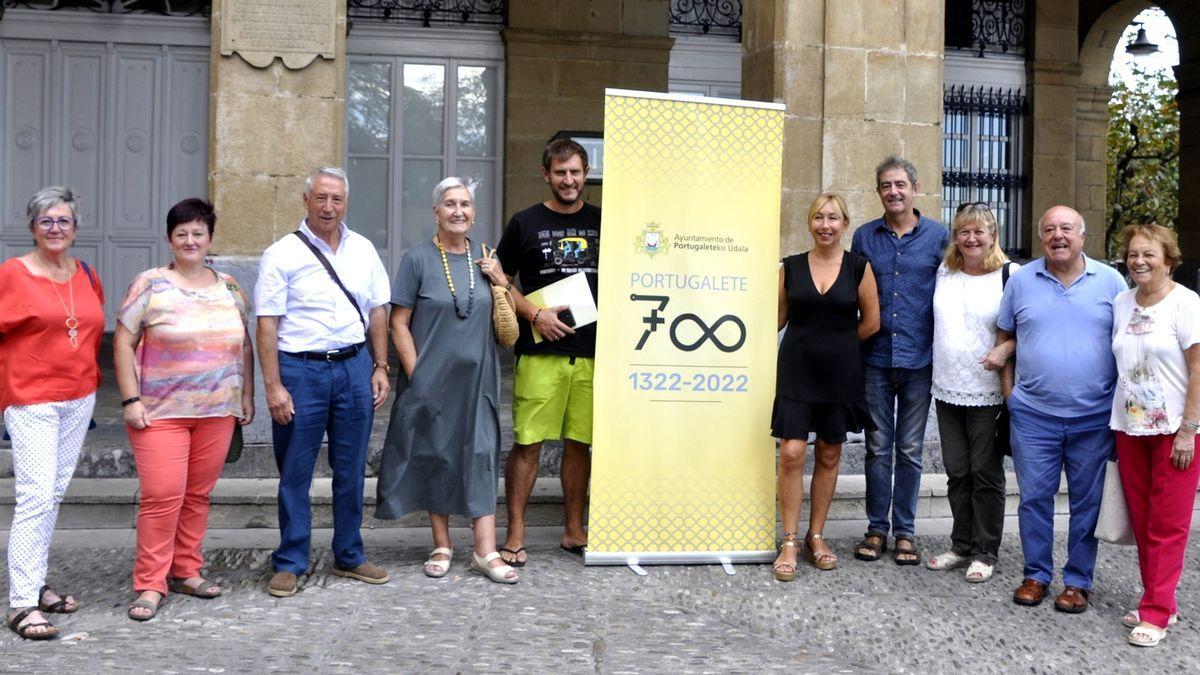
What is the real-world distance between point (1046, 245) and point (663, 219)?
1643 mm

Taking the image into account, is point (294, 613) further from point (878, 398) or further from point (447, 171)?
point (447, 171)

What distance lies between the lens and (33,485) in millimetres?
4699

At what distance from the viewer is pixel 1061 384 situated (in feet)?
17.0

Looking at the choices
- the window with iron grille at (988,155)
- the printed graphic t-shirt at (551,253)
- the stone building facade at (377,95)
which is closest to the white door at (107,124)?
the stone building facade at (377,95)

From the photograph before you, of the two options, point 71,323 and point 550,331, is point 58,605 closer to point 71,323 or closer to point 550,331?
point 71,323

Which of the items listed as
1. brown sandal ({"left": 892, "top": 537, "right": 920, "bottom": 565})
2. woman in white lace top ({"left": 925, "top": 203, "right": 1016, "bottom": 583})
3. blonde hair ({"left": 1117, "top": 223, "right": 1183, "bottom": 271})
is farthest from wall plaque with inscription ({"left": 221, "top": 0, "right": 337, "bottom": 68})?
blonde hair ({"left": 1117, "top": 223, "right": 1183, "bottom": 271})

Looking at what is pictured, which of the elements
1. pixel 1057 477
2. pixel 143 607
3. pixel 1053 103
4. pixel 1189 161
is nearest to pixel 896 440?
pixel 1057 477

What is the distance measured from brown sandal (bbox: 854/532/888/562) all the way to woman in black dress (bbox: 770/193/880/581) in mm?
220

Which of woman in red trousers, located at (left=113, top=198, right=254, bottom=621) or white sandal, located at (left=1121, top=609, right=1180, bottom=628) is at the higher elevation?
woman in red trousers, located at (left=113, top=198, right=254, bottom=621)

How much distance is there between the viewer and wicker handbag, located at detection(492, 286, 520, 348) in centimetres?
536

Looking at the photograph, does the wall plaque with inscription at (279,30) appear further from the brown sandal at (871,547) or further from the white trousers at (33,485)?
the brown sandal at (871,547)

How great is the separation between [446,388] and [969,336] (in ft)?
7.61

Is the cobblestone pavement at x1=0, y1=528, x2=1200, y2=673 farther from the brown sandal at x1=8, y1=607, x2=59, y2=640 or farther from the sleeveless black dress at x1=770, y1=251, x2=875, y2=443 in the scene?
the sleeveless black dress at x1=770, y1=251, x2=875, y2=443

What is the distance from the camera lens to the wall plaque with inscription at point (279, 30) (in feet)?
22.8
